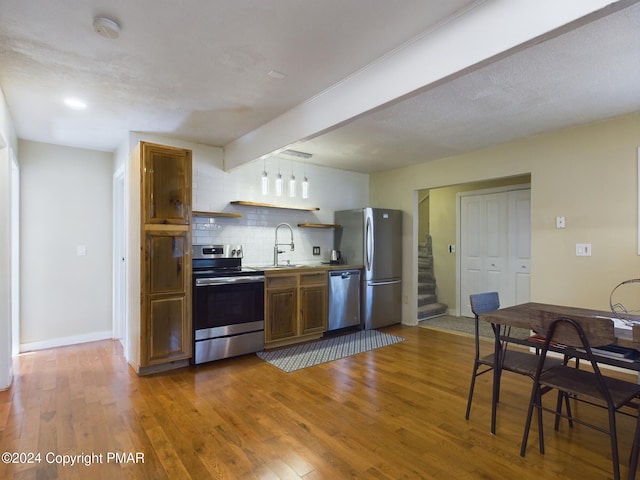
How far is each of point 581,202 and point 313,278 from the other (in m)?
2.97

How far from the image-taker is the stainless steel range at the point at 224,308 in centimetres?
344

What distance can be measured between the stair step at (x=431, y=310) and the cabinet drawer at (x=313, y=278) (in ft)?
6.46

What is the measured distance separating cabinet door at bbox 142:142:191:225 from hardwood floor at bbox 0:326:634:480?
59.6 inches

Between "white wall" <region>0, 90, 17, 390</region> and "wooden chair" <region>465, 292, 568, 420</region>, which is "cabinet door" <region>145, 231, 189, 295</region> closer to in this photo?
"white wall" <region>0, 90, 17, 390</region>

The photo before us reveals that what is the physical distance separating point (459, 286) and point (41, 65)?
18.9 feet

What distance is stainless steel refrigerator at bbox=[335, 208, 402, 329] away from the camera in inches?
191

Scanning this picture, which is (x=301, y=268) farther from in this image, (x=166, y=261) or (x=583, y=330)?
(x=583, y=330)

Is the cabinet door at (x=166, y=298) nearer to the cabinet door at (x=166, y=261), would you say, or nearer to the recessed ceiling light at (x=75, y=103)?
the cabinet door at (x=166, y=261)

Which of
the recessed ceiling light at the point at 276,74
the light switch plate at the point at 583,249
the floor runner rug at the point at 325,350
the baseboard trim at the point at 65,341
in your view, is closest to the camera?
the recessed ceiling light at the point at 276,74

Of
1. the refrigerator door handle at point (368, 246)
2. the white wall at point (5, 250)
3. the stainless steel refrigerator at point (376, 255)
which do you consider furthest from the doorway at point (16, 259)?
the refrigerator door handle at point (368, 246)

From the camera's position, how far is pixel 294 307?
13.5 feet

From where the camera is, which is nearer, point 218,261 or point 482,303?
point 482,303

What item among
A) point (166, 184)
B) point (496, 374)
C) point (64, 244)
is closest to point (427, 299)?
point (496, 374)

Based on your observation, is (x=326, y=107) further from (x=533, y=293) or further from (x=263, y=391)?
(x=533, y=293)
